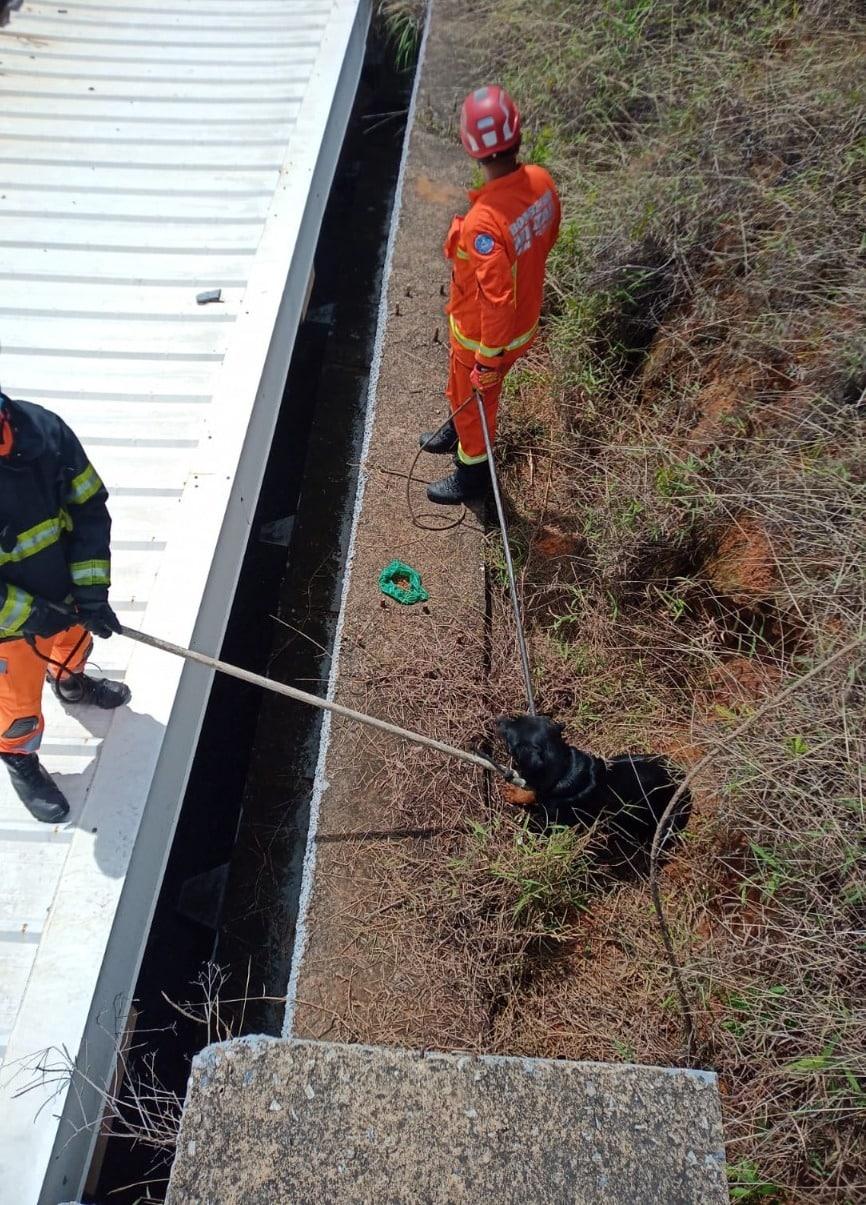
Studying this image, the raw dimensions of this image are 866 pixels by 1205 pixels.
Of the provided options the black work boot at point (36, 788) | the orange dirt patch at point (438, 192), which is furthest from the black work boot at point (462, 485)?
the orange dirt patch at point (438, 192)

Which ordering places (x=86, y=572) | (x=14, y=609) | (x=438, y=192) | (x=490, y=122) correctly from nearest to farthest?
(x=14, y=609) → (x=86, y=572) → (x=490, y=122) → (x=438, y=192)

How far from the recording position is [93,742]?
273 cm

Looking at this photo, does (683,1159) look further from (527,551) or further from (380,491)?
(380,491)

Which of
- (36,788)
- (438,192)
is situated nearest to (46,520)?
(36,788)

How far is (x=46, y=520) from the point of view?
2.36 m

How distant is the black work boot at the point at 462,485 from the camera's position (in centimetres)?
363

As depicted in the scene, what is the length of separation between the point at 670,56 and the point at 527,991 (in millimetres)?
5227

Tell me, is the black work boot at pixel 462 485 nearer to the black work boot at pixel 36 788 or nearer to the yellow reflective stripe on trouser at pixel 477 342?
the yellow reflective stripe on trouser at pixel 477 342

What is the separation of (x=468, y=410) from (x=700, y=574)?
4.26 ft

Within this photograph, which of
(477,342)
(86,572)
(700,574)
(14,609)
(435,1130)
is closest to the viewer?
(435,1130)

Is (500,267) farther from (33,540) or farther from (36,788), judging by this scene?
(36,788)

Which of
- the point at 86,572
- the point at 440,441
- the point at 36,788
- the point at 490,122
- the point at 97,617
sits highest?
the point at 490,122

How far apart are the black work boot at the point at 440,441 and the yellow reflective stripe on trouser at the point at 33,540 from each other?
193 cm

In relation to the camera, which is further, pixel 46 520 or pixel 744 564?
pixel 744 564
